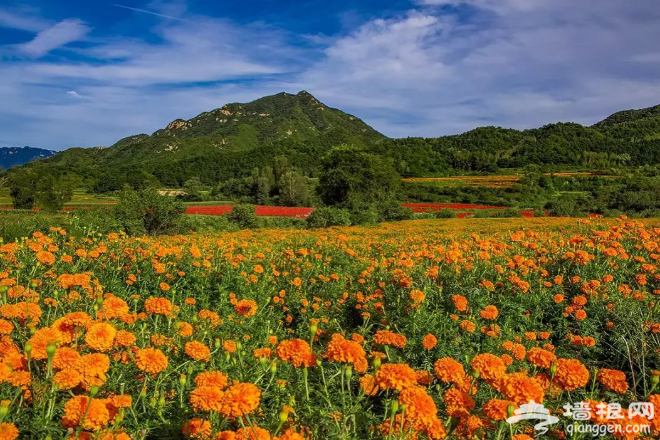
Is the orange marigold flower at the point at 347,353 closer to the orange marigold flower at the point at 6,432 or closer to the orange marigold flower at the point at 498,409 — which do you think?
the orange marigold flower at the point at 498,409

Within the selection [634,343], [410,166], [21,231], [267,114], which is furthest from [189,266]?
[267,114]

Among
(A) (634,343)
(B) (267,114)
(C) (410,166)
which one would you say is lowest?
(A) (634,343)

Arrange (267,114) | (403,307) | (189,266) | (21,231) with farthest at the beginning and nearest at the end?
(267,114) → (21,231) → (189,266) → (403,307)

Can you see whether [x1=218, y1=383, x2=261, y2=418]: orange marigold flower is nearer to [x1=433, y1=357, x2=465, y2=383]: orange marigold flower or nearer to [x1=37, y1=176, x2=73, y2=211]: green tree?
[x1=433, y1=357, x2=465, y2=383]: orange marigold flower

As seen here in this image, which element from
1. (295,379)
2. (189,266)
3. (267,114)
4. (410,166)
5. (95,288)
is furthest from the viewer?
(267,114)

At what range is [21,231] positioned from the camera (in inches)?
414

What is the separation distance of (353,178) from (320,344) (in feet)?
131

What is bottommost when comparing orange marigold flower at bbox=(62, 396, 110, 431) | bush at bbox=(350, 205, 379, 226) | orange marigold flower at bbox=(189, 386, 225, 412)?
bush at bbox=(350, 205, 379, 226)

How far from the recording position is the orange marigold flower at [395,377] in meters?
1.62

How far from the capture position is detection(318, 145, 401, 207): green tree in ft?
141

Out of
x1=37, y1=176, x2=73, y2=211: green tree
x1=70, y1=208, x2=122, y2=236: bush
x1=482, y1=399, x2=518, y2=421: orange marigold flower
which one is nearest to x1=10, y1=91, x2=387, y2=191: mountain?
x1=37, y1=176, x2=73, y2=211: green tree

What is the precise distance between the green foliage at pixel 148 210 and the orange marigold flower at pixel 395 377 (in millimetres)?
17339

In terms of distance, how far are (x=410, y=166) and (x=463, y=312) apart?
272 ft

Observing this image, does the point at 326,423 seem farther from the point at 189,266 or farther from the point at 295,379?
the point at 189,266
